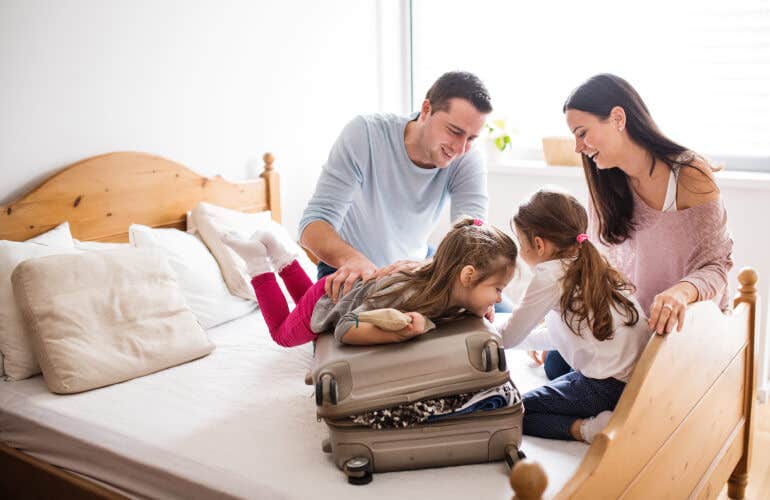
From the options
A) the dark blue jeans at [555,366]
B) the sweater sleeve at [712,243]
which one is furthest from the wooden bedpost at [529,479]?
the sweater sleeve at [712,243]

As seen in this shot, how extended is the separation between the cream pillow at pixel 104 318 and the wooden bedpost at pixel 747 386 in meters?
1.63

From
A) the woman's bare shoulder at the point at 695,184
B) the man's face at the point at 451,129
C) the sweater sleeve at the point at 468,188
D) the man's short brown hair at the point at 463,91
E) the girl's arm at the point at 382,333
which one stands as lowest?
A: the girl's arm at the point at 382,333

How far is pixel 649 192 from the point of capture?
76.5 inches

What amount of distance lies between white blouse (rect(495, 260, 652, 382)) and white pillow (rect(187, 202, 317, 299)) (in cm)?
107

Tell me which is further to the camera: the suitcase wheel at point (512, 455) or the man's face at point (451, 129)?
the man's face at point (451, 129)

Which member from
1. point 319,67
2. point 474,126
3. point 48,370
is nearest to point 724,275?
point 474,126

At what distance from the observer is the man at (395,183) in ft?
6.79

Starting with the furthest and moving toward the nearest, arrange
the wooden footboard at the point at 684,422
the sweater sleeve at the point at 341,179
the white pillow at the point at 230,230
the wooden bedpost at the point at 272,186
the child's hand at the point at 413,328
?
1. the wooden bedpost at the point at 272,186
2. the white pillow at the point at 230,230
3. the sweater sleeve at the point at 341,179
4. the child's hand at the point at 413,328
5. the wooden footboard at the point at 684,422

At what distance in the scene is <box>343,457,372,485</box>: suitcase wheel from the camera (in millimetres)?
1388

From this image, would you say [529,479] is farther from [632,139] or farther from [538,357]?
[632,139]

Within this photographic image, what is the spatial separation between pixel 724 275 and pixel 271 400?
121 cm

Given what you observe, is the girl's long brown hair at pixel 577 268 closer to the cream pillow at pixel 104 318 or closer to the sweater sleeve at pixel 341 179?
the sweater sleeve at pixel 341 179

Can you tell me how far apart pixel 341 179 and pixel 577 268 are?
89cm

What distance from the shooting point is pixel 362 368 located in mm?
1430
